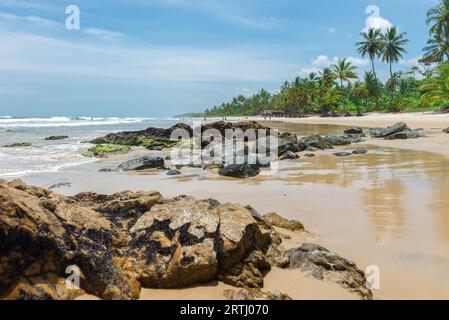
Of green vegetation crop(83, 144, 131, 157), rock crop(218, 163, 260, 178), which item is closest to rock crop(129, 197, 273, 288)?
rock crop(218, 163, 260, 178)

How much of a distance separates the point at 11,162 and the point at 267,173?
11931 mm

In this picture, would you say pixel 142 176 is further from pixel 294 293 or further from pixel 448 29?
pixel 448 29

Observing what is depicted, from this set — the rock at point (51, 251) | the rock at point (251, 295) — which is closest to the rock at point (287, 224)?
the rock at point (251, 295)

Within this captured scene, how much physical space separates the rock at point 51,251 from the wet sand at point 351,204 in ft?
1.20

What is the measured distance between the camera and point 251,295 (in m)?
3.32

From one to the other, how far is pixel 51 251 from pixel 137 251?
2.83 ft

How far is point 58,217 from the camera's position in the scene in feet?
11.9

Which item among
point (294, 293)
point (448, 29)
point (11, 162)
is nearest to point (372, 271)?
point (294, 293)

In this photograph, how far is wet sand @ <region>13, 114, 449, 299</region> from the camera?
3996mm

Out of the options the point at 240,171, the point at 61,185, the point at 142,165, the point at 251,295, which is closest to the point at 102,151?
the point at 142,165

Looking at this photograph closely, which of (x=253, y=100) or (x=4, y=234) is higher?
(x=253, y=100)

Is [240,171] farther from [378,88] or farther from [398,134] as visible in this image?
[378,88]

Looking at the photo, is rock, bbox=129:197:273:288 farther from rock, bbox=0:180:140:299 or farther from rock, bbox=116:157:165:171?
rock, bbox=116:157:165:171

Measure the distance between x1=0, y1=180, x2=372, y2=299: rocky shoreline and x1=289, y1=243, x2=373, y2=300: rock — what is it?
0.01 metres
